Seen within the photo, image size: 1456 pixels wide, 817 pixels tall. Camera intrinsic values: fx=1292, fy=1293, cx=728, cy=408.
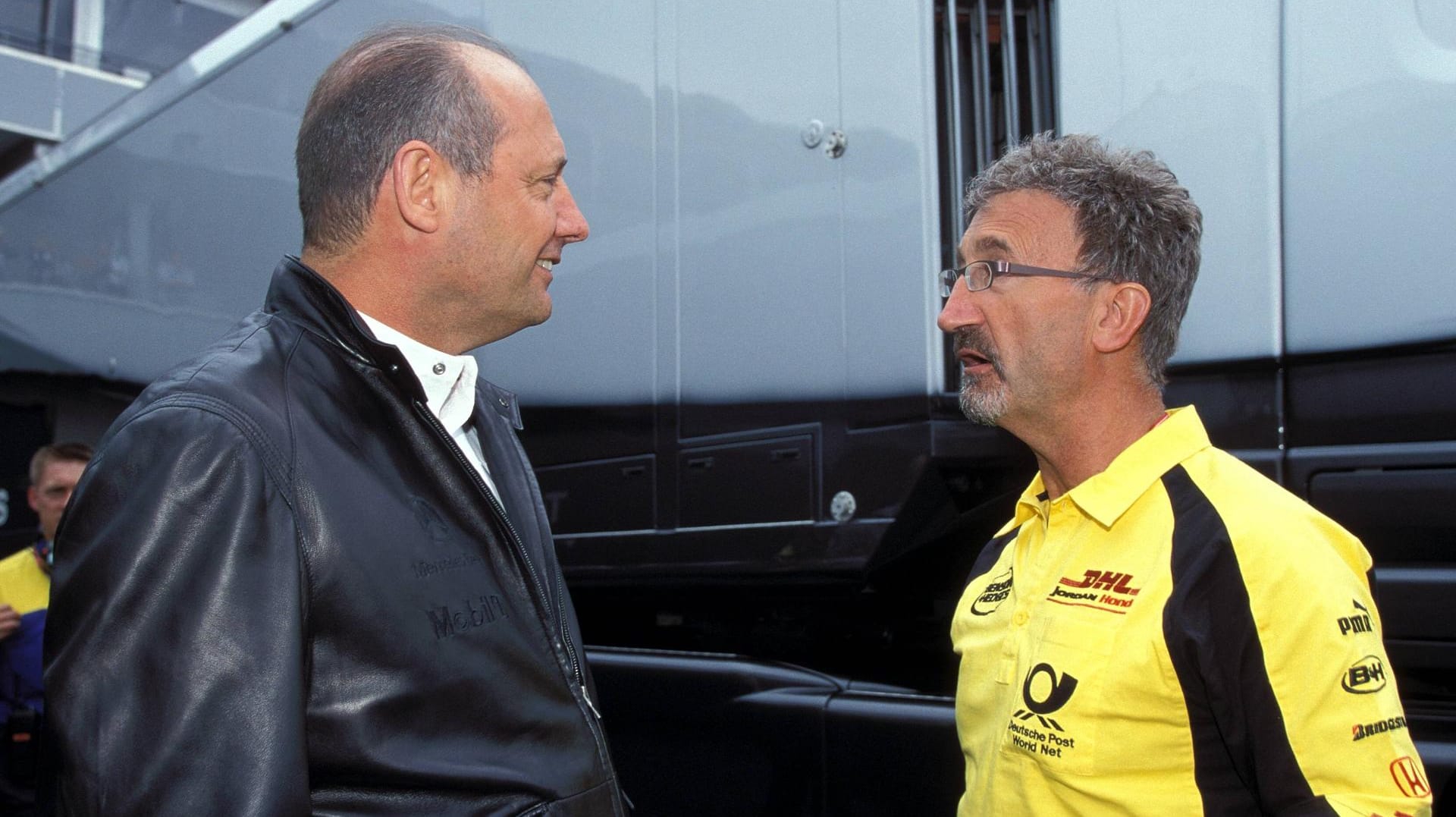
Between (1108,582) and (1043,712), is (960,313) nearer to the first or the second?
(1108,582)

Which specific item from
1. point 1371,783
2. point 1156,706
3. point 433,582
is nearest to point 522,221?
point 433,582

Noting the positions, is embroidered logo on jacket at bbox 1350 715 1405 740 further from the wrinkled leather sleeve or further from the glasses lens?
the wrinkled leather sleeve

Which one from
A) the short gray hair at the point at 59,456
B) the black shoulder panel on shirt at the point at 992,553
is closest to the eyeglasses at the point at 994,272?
the black shoulder panel on shirt at the point at 992,553

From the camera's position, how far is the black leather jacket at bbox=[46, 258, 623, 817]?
116 centimetres

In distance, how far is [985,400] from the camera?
1.97 m

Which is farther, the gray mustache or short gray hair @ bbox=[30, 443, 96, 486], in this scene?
short gray hair @ bbox=[30, 443, 96, 486]

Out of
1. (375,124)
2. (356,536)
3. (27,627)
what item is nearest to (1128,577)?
(356,536)

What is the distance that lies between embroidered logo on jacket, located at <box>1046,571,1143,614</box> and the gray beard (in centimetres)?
31

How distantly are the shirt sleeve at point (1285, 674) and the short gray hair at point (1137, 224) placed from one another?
1.35 feet

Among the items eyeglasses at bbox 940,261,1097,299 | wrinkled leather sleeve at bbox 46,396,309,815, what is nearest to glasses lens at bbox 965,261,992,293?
eyeglasses at bbox 940,261,1097,299

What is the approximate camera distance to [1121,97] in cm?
259

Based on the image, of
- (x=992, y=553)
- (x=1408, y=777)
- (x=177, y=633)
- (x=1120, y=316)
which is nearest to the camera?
(x=177, y=633)

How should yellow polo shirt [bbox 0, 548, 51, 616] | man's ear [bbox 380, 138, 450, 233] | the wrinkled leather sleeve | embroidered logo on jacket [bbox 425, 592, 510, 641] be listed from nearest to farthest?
the wrinkled leather sleeve → embroidered logo on jacket [bbox 425, 592, 510, 641] → man's ear [bbox 380, 138, 450, 233] → yellow polo shirt [bbox 0, 548, 51, 616]

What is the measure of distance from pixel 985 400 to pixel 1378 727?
720mm
